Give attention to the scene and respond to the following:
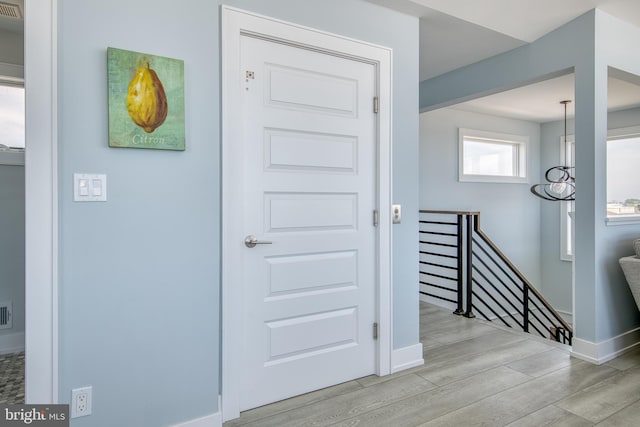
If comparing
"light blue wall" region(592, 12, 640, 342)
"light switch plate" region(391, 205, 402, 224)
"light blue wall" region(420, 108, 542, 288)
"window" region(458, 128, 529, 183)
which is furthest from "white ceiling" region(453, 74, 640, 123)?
"light switch plate" region(391, 205, 402, 224)

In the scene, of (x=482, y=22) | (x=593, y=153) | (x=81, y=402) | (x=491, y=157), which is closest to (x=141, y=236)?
(x=81, y=402)

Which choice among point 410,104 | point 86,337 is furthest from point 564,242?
point 86,337

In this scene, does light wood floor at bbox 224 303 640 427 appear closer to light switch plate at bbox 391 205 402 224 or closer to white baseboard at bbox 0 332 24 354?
light switch plate at bbox 391 205 402 224

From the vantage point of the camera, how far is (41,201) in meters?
1.49

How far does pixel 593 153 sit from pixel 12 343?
4.55m

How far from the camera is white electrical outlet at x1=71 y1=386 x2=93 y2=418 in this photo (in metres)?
1.58

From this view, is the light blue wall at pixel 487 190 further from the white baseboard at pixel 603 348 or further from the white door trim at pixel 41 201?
the white door trim at pixel 41 201

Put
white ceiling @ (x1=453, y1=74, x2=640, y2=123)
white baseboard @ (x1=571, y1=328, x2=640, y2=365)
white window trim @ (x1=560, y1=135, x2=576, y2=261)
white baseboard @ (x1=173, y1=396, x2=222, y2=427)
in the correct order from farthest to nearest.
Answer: white window trim @ (x1=560, y1=135, x2=576, y2=261), white ceiling @ (x1=453, y1=74, x2=640, y2=123), white baseboard @ (x1=571, y1=328, x2=640, y2=365), white baseboard @ (x1=173, y1=396, x2=222, y2=427)

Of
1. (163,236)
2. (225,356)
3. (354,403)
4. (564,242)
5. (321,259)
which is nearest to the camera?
(163,236)

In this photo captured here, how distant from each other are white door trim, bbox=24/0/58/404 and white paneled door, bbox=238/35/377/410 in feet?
2.68

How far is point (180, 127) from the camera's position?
69.8 inches

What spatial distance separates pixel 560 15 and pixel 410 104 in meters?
1.29

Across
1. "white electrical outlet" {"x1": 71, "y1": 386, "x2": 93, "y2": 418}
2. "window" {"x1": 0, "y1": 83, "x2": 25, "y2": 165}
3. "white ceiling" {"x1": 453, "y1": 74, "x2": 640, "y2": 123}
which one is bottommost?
"white electrical outlet" {"x1": 71, "y1": 386, "x2": 93, "y2": 418}

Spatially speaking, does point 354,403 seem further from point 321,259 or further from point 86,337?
point 86,337
